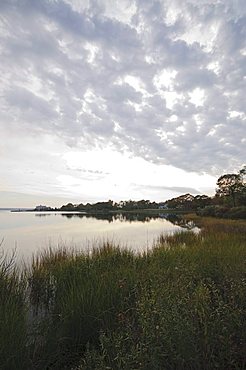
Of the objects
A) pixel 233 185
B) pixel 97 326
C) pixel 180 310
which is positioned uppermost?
pixel 233 185

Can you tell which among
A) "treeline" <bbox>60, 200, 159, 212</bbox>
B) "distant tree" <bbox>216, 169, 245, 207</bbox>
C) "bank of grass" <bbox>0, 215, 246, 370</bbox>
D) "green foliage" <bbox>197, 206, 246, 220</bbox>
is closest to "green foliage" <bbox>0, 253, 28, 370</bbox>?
"bank of grass" <bbox>0, 215, 246, 370</bbox>

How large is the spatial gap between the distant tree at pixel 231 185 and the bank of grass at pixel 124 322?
46030mm

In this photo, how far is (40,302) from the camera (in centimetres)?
679

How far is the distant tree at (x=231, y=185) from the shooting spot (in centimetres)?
5041

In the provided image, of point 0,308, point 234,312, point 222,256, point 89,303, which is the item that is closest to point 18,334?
point 0,308

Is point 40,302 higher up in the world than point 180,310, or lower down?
lower down

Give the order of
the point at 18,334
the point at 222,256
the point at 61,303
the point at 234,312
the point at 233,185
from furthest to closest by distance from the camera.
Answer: the point at 233,185, the point at 222,256, the point at 61,303, the point at 18,334, the point at 234,312

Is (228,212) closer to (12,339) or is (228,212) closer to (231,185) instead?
(231,185)

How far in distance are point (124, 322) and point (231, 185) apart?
52.0 m

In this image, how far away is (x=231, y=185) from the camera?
52406 millimetres

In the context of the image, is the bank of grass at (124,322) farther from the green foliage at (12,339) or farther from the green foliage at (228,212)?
the green foliage at (228,212)

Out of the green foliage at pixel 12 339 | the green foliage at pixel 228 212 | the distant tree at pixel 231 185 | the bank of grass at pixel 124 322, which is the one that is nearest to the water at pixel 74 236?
the bank of grass at pixel 124 322

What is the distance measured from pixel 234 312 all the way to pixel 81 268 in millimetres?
4708

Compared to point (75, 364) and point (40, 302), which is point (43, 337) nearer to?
point (75, 364)
